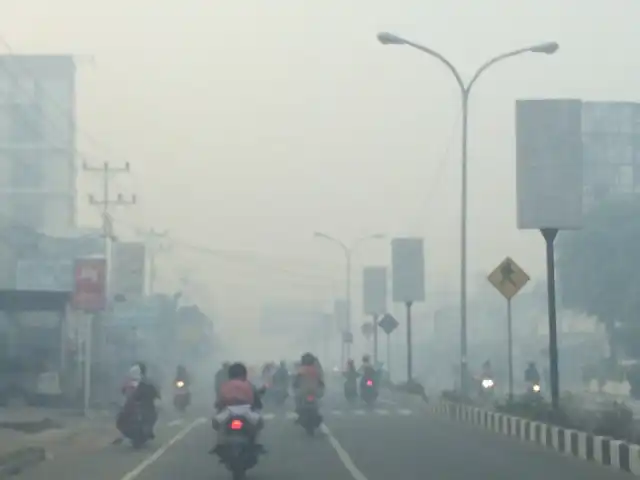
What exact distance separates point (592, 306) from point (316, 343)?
6069 cm

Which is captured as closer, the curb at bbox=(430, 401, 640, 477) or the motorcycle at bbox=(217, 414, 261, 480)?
the motorcycle at bbox=(217, 414, 261, 480)

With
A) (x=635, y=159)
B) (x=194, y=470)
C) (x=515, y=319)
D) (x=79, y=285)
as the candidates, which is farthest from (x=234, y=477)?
(x=515, y=319)

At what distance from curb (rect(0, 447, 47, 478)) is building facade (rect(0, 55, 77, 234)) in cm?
6959

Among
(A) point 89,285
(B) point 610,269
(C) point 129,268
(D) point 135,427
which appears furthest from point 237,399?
(B) point 610,269

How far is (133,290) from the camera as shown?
185ft

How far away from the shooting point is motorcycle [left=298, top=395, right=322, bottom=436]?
28153 mm

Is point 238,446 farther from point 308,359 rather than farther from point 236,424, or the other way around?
point 308,359

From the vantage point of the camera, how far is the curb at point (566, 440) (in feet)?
63.5

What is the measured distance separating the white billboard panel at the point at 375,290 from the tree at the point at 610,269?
8.47 meters

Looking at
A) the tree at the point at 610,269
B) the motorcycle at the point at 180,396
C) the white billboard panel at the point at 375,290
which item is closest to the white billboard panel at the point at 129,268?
the white billboard panel at the point at 375,290

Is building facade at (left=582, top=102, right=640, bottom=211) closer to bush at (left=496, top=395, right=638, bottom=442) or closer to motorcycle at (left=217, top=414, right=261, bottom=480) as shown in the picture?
bush at (left=496, top=395, right=638, bottom=442)

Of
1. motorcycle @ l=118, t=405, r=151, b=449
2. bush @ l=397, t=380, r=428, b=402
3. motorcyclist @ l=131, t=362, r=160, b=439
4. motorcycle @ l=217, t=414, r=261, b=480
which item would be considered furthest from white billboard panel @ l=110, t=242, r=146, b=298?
motorcycle @ l=217, t=414, r=261, b=480

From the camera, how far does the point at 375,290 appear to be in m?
61.4

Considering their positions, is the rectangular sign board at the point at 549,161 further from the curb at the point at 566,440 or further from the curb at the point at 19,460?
the curb at the point at 19,460
